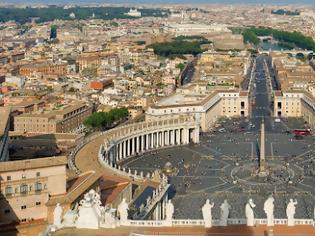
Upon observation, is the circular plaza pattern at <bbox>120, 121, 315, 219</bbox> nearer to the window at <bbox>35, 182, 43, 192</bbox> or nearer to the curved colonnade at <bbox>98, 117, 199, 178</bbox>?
the curved colonnade at <bbox>98, 117, 199, 178</bbox>

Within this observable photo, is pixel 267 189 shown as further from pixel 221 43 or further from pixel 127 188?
pixel 221 43

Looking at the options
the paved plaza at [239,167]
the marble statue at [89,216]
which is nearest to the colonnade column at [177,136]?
the paved plaza at [239,167]

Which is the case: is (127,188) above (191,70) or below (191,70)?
above

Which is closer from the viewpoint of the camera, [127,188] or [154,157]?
[127,188]

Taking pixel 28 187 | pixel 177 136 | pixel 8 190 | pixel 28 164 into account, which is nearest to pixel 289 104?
pixel 177 136

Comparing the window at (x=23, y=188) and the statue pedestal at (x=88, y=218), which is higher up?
the statue pedestal at (x=88, y=218)

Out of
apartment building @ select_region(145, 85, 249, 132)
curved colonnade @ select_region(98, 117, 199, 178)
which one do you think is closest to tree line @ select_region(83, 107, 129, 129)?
apartment building @ select_region(145, 85, 249, 132)

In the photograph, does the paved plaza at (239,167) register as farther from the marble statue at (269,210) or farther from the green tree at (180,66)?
the green tree at (180,66)

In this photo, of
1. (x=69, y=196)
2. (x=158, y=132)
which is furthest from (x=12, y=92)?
(x=69, y=196)
